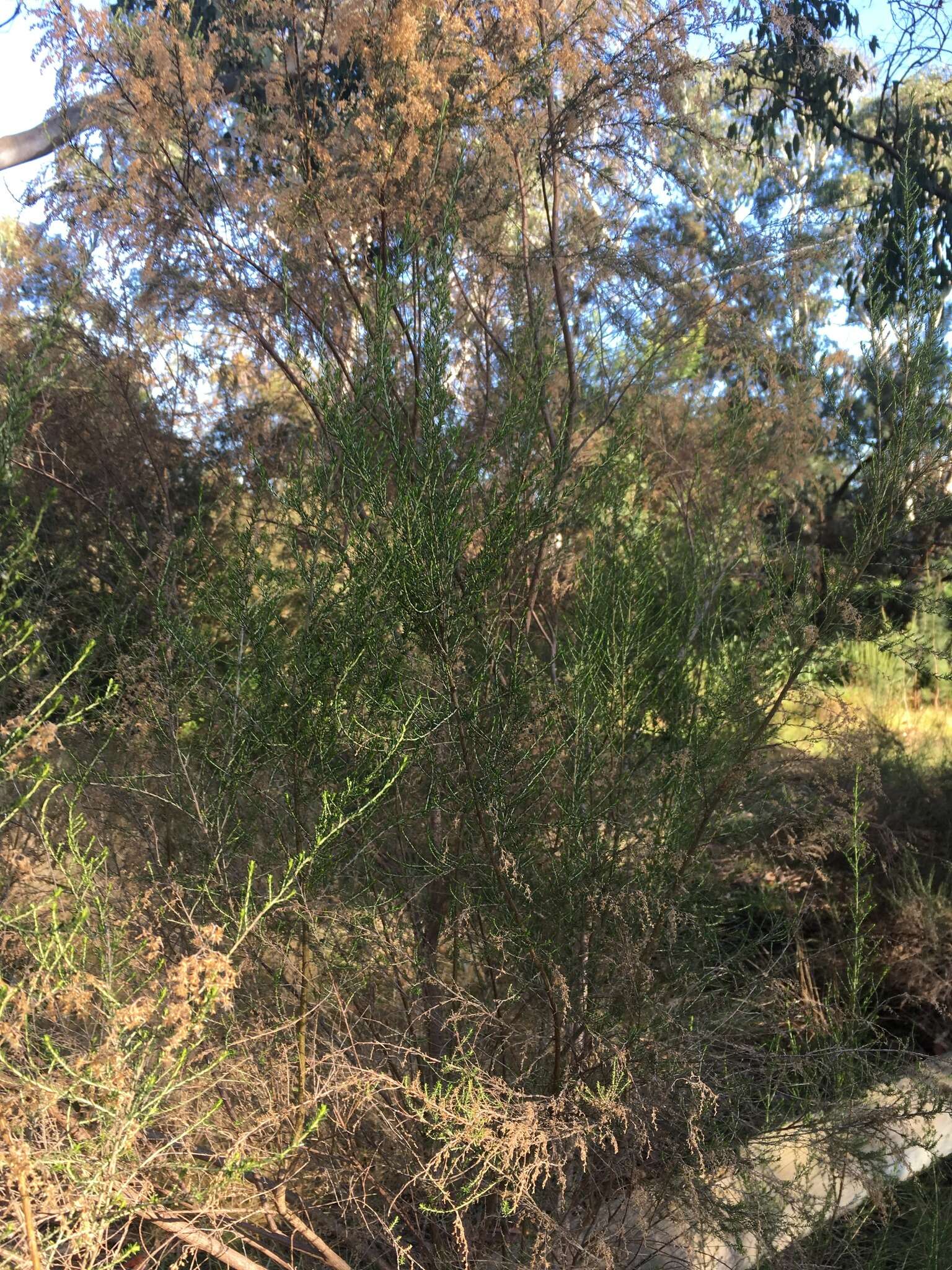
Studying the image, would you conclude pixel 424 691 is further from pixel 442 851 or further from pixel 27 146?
pixel 27 146

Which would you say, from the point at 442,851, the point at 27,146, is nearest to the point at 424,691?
the point at 442,851

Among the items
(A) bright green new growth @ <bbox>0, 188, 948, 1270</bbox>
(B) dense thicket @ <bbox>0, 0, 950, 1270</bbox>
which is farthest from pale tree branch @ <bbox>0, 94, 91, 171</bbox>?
(A) bright green new growth @ <bbox>0, 188, 948, 1270</bbox>

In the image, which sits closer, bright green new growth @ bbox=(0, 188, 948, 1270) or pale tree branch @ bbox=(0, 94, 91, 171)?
bright green new growth @ bbox=(0, 188, 948, 1270)

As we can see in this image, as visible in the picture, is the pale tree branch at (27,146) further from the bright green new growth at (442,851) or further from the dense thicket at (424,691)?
the bright green new growth at (442,851)

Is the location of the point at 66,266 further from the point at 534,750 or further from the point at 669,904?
the point at 669,904

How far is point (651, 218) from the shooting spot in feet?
17.7

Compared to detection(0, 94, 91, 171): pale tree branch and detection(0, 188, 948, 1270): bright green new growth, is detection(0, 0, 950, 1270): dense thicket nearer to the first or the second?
detection(0, 188, 948, 1270): bright green new growth

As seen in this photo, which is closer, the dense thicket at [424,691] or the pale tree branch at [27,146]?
the dense thicket at [424,691]

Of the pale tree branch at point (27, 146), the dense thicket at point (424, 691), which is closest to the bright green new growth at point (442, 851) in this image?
the dense thicket at point (424, 691)

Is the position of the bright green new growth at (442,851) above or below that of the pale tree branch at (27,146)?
below

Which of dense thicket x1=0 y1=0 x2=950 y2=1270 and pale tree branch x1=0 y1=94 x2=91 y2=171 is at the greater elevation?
pale tree branch x1=0 y1=94 x2=91 y2=171

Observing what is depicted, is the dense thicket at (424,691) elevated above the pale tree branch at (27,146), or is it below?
below

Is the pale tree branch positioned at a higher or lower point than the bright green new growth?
higher

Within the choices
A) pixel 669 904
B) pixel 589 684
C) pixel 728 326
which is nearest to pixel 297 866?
pixel 589 684
